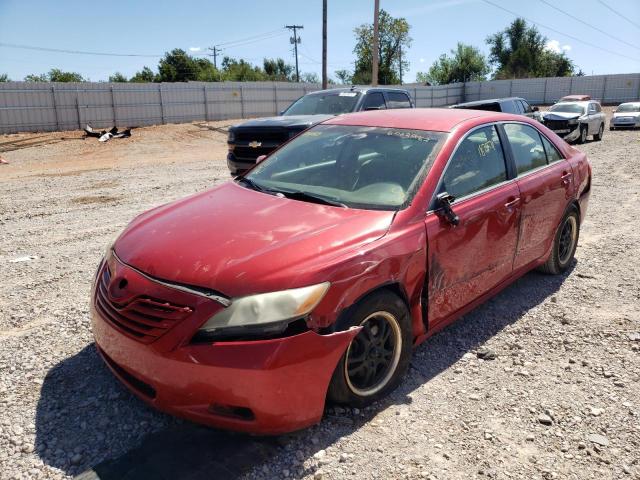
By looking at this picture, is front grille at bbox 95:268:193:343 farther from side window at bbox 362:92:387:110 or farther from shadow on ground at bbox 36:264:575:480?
side window at bbox 362:92:387:110

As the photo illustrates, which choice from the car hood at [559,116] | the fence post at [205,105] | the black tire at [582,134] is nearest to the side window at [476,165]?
the car hood at [559,116]

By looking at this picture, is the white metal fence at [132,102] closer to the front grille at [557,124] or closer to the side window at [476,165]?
the front grille at [557,124]

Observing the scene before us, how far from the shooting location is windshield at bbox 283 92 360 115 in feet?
33.2

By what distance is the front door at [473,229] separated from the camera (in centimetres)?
320

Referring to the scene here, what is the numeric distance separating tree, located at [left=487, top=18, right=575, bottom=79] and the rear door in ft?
238

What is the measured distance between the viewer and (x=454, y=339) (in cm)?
382

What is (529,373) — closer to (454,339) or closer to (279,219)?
(454,339)

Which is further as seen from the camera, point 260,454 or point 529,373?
point 529,373

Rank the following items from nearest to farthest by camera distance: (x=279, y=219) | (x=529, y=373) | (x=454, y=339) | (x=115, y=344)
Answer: (x=115, y=344)
(x=279, y=219)
(x=529, y=373)
(x=454, y=339)

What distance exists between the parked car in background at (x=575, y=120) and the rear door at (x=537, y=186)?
47.5 ft

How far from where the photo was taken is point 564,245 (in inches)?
199

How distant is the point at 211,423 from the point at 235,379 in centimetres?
30

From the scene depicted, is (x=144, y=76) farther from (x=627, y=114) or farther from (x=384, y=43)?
(x=627, y=114)

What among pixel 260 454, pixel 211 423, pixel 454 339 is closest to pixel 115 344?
pixel 211 423
